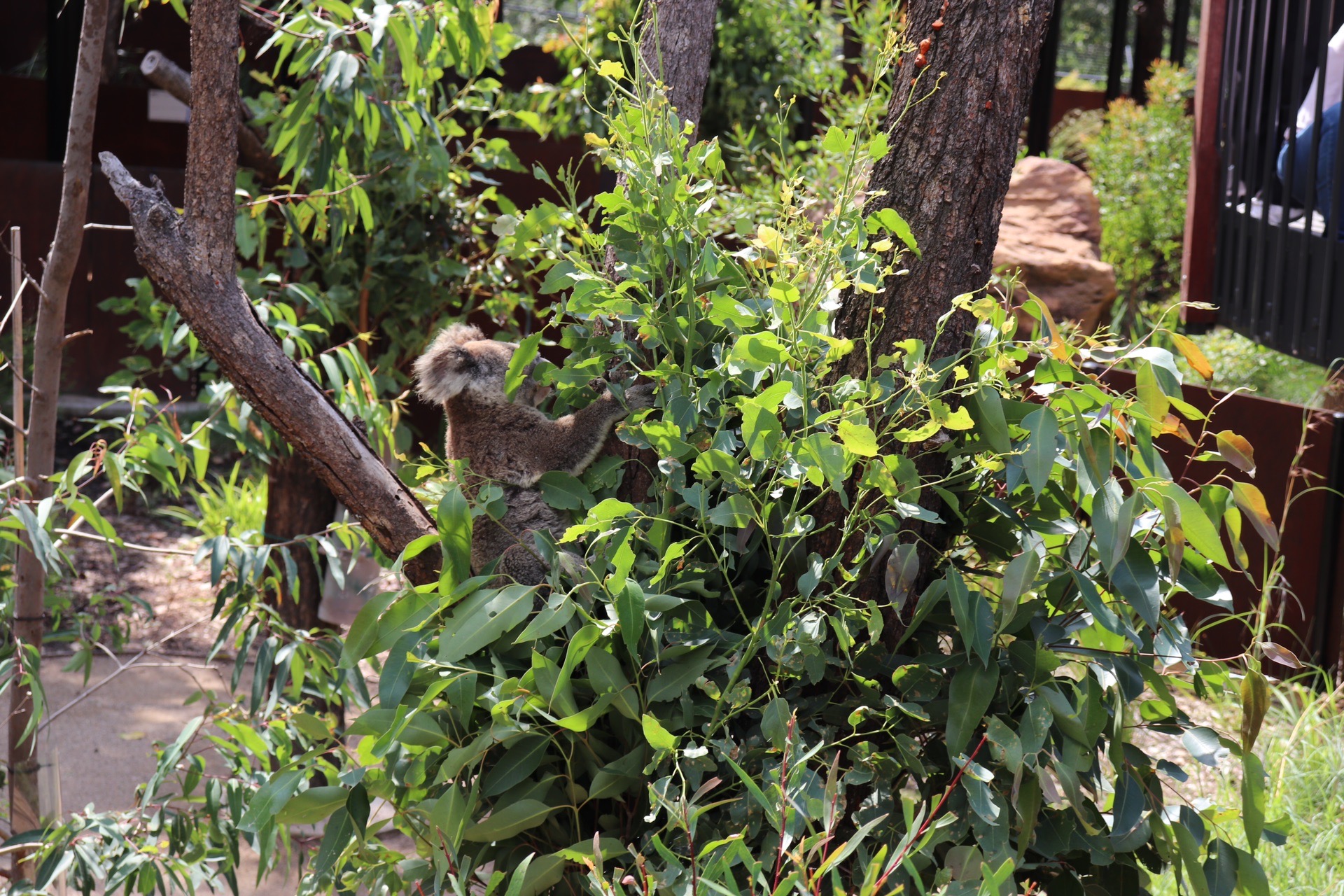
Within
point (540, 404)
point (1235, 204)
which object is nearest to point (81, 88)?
point (540, 404)

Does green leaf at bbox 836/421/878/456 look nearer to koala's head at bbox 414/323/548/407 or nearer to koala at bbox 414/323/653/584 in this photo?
koala at bbox 414/323/653/584

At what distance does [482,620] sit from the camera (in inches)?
45.9

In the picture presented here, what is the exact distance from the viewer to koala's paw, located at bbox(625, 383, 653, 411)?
143 centimetres

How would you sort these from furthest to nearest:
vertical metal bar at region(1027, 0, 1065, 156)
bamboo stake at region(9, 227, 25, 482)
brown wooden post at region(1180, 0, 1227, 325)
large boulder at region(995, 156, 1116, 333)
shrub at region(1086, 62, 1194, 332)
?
vertical metal bar at region(1027, 0, 1065, 156)
shrub at region(1086, 62, 1194, 332)
large boulder at region(995, 156, 1116, 333)
brown wooden post at region(1180, 0, 1227, 325)
bamboo stake at region(9, 227, 25, 482)

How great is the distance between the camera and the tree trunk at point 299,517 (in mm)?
3500

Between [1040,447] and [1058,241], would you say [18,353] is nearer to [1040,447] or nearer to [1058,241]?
[1040,447]

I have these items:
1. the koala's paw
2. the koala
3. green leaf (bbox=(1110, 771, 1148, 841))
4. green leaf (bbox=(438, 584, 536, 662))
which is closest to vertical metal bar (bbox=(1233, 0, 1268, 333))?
the koala

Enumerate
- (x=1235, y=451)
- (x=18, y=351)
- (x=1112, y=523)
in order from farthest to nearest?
(x=18, y=351) → (x=1235, y=451) → (x=1112, y=523)

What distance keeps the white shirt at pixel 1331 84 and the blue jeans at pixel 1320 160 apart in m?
0.03

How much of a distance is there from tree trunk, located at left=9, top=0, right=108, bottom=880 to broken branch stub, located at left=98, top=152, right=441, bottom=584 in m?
0.45

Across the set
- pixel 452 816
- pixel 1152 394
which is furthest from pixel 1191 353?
pixel 452 816

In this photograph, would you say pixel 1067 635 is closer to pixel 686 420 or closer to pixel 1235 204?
pixel 686 420

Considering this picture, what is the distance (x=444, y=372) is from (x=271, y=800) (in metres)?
0.86

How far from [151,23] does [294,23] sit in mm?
7858
